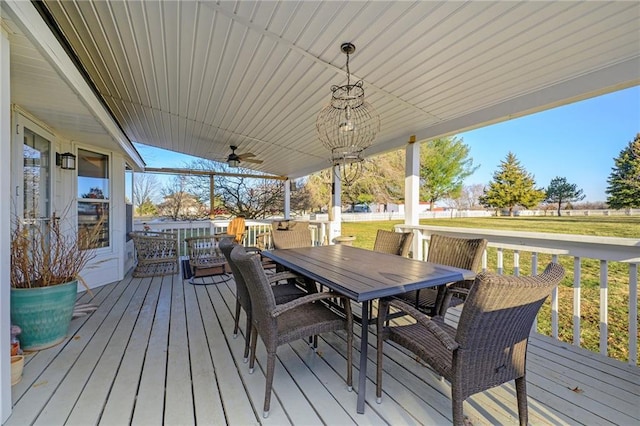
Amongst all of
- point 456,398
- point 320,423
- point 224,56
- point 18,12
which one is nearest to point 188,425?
point 320,423

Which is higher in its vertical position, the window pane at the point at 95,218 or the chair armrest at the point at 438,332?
the window pane at the point at 95,218

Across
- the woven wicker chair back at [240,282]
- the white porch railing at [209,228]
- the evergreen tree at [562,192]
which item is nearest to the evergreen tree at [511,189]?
the evergreen tree at [562,192]

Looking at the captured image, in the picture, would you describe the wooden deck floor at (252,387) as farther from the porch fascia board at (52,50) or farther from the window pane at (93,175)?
the window pane at (93,175)

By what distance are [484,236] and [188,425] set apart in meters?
3.27

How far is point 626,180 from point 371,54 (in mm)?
7844

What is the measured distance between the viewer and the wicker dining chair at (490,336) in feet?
3.99

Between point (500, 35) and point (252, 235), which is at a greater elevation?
point (500, 35)

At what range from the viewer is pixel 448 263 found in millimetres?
2668

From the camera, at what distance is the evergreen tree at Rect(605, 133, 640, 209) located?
597 cm

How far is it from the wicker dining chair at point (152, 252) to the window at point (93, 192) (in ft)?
1.65

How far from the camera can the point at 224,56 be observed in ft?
8.98

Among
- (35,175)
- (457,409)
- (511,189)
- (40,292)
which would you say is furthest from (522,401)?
(511,189)

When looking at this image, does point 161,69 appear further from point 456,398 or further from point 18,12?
point 456,398

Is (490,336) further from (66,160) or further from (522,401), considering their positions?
(66,160)
